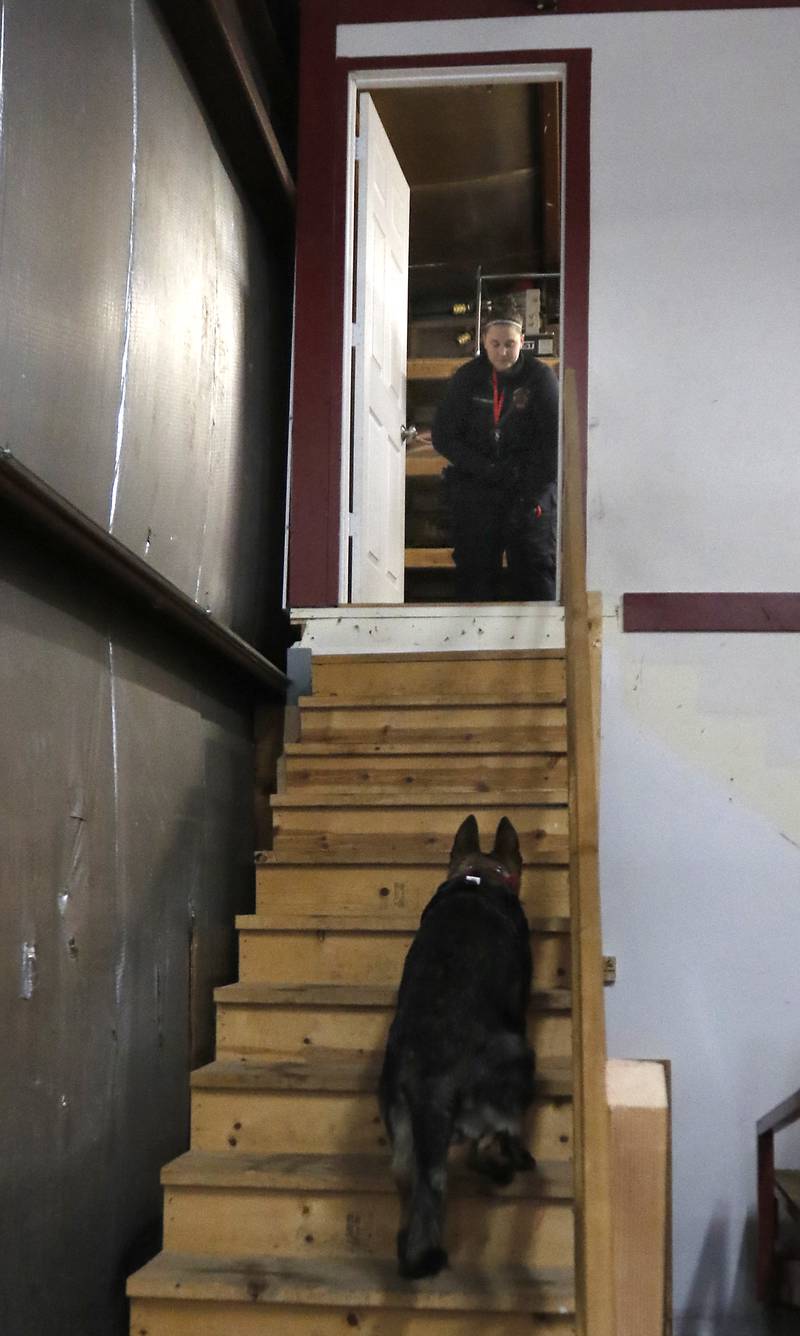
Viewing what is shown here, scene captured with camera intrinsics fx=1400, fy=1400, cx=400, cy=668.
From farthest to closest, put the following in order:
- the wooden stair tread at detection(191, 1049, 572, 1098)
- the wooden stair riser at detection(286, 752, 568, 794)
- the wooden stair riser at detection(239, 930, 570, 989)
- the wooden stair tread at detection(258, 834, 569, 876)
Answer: the wooden stair riser at detection(286, 752, 568, 794), the wooden stair tread at detection(258, 834, 569, 876), the wooden stair riser at detection(239, 930, 570, 989), the wooden stair tread at detection(191, 1049, 572, 1098)

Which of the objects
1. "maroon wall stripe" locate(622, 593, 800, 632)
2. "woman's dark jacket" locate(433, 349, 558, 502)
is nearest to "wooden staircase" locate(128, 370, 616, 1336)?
"maroon wall stripe" locate(622, 593, 800, 632)

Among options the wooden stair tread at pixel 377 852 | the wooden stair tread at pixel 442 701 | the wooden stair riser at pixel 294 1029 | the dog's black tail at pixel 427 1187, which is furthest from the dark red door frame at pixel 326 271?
the dog's black tail at pixel 427 1187

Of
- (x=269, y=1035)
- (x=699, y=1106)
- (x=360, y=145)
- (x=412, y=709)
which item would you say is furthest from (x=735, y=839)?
(x=360, y=145)

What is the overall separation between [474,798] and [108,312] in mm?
1498

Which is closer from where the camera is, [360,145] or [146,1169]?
[146,1169]

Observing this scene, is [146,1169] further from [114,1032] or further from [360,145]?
[360,145]

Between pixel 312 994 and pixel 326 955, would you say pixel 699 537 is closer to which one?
pixel 326 955

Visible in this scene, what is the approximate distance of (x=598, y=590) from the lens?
173 inches

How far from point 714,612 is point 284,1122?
213cm

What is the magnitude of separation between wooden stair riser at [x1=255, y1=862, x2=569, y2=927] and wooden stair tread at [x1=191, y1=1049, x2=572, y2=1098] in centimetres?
40

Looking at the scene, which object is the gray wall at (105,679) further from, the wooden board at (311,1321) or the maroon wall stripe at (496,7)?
the maroon wall stripe at (496,7)

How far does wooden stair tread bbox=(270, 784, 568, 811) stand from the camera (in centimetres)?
359

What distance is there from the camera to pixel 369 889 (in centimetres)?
348

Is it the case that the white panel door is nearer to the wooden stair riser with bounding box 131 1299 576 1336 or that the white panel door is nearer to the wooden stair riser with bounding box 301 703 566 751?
the wooden stair riser with bounding box 301 703 566 751
